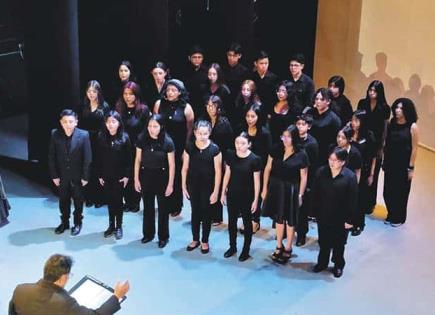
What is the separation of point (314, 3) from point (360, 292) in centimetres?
480

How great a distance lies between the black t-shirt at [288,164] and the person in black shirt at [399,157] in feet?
4.10

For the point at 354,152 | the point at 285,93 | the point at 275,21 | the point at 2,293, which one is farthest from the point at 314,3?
the point at 2,293

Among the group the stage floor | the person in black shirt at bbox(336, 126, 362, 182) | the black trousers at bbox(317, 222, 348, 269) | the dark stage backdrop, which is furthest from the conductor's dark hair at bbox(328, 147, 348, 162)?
the dark stage backdrop

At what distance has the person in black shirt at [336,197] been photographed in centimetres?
604

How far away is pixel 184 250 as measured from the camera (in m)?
6.81

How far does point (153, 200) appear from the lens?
6758 millimetres

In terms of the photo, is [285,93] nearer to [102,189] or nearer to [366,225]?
[366,225]

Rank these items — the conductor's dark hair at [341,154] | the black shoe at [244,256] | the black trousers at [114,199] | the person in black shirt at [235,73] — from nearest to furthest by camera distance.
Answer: the conductor's dark hair at [341,154] < the black shoe at [244,256] < the black trousers at [114,199] < the person in black shirt at [235,73]

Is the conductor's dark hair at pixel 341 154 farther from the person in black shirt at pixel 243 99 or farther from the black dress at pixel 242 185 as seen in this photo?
the person in black shirt at pixel 243 99

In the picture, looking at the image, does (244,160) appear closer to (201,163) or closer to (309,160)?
(201,163)

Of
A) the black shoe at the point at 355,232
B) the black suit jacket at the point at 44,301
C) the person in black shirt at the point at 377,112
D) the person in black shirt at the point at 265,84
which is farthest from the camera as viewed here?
the person in black shirt at the point at 265,84

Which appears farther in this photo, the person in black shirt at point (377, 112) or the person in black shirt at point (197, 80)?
the person in black shirt at point (197, 80)

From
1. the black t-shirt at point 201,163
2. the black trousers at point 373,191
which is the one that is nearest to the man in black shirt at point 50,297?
the black t-shirt at point 201,163

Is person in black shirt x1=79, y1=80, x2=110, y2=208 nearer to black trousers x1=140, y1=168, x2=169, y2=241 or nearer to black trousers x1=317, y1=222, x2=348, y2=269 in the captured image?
black trousers x1=140, y1=168, x2=169, y2=241
